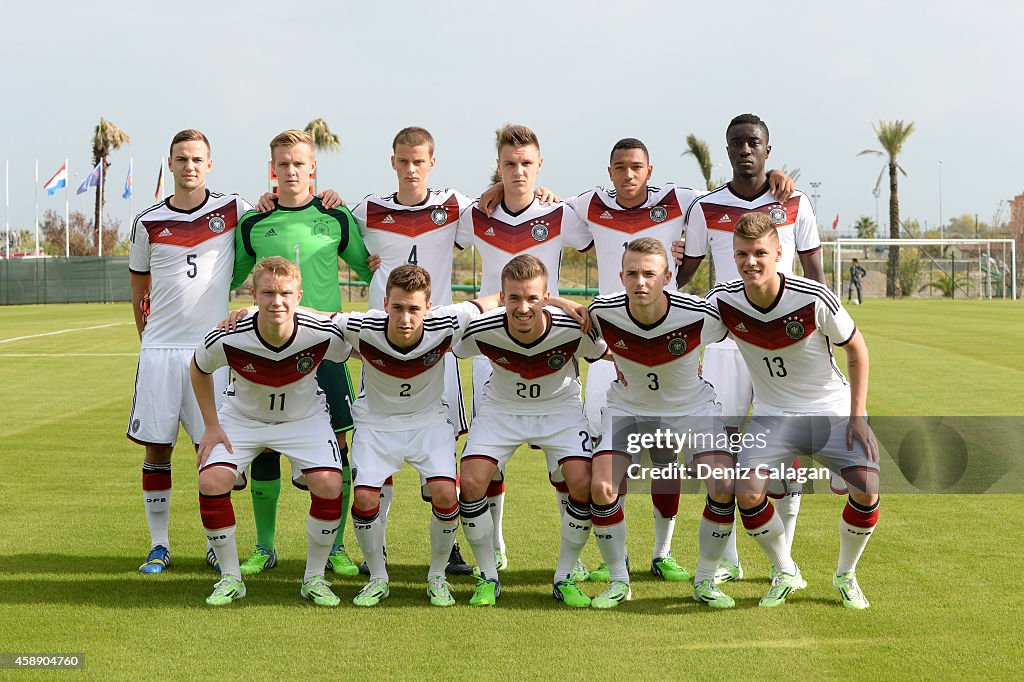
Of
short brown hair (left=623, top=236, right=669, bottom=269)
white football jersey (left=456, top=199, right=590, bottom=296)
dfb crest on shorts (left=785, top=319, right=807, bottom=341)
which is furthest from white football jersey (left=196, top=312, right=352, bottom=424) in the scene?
dfb crest on shorts (left=785, top=319, right=807, bottom=341)

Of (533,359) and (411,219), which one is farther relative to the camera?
(411,219)

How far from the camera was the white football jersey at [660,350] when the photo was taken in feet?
15.7

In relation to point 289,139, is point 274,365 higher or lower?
lower

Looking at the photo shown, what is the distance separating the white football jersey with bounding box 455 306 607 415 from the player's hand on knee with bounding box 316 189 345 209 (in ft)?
3.77

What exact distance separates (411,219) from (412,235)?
3.6 inches

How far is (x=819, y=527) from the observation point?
6.01 meters

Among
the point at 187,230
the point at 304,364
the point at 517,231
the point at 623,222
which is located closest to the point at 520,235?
the point at 517,231

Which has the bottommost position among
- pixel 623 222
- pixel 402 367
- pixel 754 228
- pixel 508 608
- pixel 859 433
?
pixel 508 608

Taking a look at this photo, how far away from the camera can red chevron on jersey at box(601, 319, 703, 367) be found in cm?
480

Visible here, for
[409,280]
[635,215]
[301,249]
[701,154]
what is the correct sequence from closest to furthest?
[409,280] < [301,249] < [635,215] < [701,154]

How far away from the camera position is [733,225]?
539 cm

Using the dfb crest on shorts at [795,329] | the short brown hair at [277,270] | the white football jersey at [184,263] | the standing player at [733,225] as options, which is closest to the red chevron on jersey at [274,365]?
the short brown hair at [277,270]

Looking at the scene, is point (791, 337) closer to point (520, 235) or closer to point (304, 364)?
point (520, 235)

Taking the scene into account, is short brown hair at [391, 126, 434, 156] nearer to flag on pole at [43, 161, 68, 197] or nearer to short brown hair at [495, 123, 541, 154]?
short brown hair at [495, 123, 541, 154]
